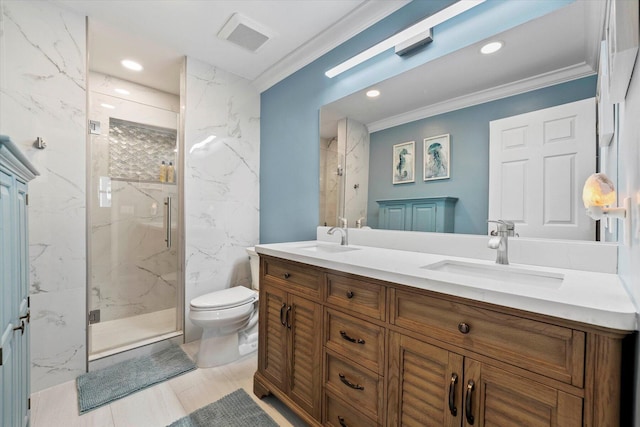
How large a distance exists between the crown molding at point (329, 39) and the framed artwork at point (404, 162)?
84 centimetres

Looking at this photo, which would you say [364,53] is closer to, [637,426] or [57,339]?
[637,426]

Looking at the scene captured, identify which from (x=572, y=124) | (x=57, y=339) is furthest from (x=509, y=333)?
(x=57, y=339)

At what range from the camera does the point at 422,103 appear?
1579mm

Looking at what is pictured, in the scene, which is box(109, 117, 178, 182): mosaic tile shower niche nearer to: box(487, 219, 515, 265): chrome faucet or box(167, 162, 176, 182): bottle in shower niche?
box(167, 162, 176, 182): bottle in shower niche

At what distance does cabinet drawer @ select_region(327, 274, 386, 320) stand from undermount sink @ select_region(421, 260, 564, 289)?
26cm

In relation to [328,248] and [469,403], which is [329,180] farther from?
[469,403]

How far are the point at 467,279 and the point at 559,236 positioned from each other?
2.06 ft

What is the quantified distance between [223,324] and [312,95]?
191 cm

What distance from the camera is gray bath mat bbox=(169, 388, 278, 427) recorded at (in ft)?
4.70

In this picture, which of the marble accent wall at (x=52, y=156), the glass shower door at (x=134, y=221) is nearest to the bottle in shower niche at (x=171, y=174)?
the glass shower door at (x=134, y=221)

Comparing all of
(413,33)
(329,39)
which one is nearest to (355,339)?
(413,33)

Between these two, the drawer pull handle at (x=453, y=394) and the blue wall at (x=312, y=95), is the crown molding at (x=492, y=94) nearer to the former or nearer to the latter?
the blue wall at (x=312, y=95)

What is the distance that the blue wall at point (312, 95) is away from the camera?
53.3 inches

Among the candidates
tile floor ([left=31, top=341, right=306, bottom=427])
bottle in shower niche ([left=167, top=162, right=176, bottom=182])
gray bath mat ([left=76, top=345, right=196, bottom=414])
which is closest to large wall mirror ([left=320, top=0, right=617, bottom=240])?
tile floor ([left=31, top=341, right=306, bottom=427])
